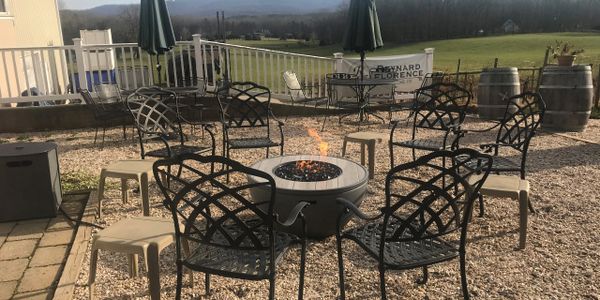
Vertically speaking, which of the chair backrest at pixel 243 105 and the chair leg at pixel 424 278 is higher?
the chair backrest at pixel 243 105

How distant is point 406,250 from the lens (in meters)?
2.35

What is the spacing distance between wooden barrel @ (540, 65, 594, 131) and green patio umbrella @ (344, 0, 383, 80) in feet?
9.61

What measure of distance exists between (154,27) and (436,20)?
40984 mm

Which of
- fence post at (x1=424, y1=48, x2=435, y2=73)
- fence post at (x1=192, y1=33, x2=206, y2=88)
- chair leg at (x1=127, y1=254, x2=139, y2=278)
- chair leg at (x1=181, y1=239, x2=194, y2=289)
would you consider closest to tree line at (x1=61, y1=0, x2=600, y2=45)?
fence post at (x1=424, y1=48, x2=435, y2=73)

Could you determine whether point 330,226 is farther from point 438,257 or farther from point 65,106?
point 65,106

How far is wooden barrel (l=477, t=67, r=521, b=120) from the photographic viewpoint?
7941mm

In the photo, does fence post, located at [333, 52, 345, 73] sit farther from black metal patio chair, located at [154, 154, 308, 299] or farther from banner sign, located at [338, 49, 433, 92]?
black metal patio chair, located at [154, 154, 308, 299]

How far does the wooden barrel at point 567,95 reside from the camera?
6949mm

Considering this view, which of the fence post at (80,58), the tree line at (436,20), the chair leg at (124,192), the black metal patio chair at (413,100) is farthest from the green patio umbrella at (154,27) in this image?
the tree line at (436,20)

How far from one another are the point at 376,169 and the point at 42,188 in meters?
3.39

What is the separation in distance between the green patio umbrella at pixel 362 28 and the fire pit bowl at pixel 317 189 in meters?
5.07

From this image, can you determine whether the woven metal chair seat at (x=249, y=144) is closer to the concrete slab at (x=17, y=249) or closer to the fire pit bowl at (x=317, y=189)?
the fire pit bowl at (x=317, y=189)

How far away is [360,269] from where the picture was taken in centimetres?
299

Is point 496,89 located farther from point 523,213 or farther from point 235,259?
point 235,259
